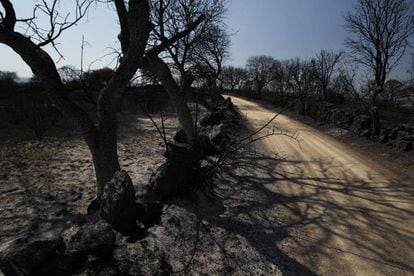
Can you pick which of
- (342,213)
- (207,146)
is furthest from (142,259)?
(207,146)

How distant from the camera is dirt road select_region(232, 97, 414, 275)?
3.77 meters

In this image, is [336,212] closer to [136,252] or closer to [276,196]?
[276,196]

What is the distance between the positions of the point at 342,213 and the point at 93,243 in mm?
4172

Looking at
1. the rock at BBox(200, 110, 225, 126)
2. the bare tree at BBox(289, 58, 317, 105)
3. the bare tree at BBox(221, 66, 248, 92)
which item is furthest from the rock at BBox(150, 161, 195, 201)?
the bare tree at BBox(221, 66, 248, 92)

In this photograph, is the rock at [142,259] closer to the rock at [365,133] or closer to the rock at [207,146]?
the rock at [207,146]

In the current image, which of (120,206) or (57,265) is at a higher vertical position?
(120,206)

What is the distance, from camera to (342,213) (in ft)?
16.7

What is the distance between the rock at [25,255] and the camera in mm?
2656

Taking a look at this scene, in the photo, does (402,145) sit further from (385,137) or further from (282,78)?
(282,78)

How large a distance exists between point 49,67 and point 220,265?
Answer: 3773 mm

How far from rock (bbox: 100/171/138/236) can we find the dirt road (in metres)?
2.14

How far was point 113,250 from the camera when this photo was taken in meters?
3.39

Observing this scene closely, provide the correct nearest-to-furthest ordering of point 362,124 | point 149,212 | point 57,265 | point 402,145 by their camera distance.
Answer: point 57,265 → point 149,212 → point 402,145 → point 362,124

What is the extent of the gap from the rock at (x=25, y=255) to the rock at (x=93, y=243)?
0.27 meters
